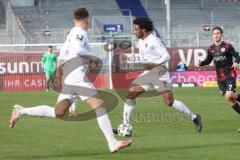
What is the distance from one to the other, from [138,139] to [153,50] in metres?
1.93

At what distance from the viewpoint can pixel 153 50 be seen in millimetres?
14328

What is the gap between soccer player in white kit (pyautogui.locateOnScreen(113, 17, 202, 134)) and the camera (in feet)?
46.2

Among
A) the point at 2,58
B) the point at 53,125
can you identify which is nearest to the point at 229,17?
the point at 2,58

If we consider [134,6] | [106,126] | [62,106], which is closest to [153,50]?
[62,106]

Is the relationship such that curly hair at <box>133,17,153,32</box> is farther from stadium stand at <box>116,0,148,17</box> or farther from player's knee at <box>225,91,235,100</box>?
stadium stand at <box>116,0,148,17</box>

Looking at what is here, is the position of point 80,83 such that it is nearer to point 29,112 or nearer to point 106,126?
point 106,126

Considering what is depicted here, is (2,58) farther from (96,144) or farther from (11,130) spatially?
(96,144)

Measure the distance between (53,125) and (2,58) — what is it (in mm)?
21864

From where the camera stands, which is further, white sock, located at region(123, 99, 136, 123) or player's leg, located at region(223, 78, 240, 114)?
player's leg, located at region(223, 78, 240, 114)

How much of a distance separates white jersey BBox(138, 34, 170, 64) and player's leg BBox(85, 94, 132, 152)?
332 cm

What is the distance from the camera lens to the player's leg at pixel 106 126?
35.8 feet

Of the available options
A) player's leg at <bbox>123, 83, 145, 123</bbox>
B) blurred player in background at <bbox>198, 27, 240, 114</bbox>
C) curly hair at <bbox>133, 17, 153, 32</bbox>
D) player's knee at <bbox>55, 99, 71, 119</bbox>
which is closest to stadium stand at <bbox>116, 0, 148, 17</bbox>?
blurred player in background at <bbox>198, 27, 240, 114</bbox>

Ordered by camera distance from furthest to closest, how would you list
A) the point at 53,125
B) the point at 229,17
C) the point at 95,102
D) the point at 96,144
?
the point at 229,17
the point at 53,125
the point at 96,144
the point at 95,102

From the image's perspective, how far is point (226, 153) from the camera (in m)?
11.3
